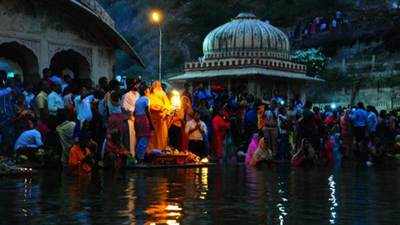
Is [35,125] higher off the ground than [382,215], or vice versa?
[35,125]

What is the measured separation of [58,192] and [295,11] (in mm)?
52503

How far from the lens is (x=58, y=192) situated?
10.8 meters

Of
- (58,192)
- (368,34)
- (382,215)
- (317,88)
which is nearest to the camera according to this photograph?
(382,215)

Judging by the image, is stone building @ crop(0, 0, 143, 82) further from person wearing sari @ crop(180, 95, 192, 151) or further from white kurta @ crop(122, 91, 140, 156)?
white kurta @ crop(122, 91, 140, 156)

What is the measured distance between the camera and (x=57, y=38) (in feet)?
72.1

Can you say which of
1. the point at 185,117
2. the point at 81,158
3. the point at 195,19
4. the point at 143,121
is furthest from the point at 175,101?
the point at 195,19

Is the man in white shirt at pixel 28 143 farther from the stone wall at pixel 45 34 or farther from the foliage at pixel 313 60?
the foliage at pixel 313 60

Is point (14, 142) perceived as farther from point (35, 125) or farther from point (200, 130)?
point (200, 130)

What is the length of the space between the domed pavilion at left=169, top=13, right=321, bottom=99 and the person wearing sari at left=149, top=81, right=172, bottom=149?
1641 cm

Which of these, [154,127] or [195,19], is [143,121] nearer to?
[154,127]

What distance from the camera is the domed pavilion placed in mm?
35125

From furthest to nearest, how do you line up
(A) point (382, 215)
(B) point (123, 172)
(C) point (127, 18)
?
(C) point (127, 18), (B) point (123, 172), (A) point (382, 215)

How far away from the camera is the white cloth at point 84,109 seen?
15.8m

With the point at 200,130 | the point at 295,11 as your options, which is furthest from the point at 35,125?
the point at 295,11
